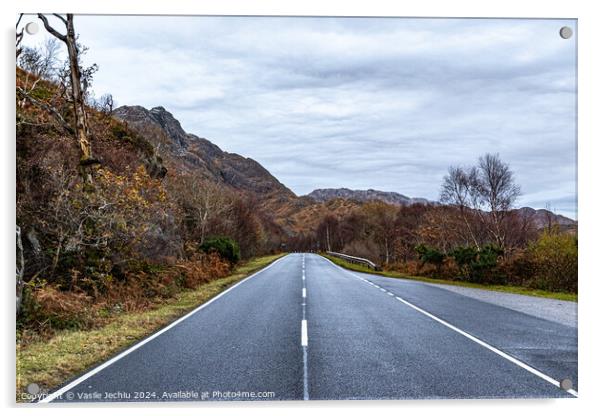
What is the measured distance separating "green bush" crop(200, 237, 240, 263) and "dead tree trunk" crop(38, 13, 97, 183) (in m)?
14.7

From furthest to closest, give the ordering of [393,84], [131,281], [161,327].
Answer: [131,281] < [161,327] < [393,84]

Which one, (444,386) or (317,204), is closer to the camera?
(444,386)

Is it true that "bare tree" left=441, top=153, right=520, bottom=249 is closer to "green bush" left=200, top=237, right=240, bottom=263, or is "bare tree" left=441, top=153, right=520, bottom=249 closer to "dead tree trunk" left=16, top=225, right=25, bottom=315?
"dead tree trunk" left=16, top=225, right=25, bottom=315

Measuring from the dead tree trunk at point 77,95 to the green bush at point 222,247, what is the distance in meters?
14.7

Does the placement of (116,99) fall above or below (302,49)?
below

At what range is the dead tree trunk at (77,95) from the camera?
6.47m

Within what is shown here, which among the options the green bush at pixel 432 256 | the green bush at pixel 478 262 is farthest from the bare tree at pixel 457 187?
the green bush at pixel 432 256

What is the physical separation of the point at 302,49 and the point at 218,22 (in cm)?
113

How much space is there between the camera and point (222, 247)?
85.4 ft

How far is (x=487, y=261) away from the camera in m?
19.0

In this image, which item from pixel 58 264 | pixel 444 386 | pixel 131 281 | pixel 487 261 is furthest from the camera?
pixel 487 261
